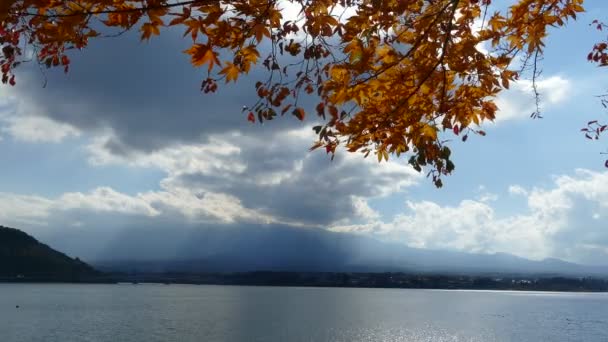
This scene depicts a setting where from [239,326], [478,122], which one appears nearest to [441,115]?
[478,122]

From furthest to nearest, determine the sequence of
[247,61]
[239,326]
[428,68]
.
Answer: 1. [239,326]
2. [428,68]
3. [247,61]

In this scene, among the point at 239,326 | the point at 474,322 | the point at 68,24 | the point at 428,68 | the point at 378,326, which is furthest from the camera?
the point at 474,322

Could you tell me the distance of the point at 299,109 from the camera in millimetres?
5273

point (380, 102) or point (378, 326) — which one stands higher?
point (380, 102)

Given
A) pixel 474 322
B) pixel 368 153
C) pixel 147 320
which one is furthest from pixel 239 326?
pixel 368 153

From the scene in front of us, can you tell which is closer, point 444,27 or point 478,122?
point 444,27

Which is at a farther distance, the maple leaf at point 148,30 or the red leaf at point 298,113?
the red leaf at point 298,113

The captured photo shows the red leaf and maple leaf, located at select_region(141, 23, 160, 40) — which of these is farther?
the red leaf

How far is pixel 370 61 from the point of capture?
4930 millimetres

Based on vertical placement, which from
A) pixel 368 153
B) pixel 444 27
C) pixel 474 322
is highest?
pixel 444 27

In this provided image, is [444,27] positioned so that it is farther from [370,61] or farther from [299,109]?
[299,109]

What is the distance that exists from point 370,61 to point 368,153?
106cm

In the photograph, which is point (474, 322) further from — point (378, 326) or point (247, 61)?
point (247, 61)

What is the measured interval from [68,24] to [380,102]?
2.97 meters
